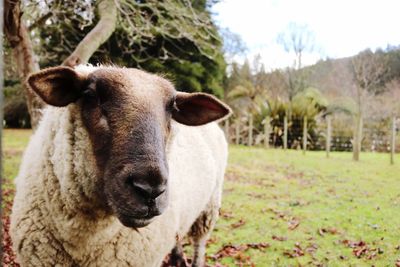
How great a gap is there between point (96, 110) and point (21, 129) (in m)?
11.7

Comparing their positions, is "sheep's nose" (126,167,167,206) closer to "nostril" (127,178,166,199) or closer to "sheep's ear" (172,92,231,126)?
"nostril" (127,178,166,199)

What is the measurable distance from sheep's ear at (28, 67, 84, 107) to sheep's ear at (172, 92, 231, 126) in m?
0.70

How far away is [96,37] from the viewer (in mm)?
6590

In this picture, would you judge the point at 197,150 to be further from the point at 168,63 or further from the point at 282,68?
the point at 168,63

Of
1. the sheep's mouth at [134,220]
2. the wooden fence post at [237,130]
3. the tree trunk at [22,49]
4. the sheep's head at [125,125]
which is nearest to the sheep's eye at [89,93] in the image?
the sheep's head at [125,125]

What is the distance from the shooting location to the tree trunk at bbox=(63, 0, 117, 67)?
6280mm

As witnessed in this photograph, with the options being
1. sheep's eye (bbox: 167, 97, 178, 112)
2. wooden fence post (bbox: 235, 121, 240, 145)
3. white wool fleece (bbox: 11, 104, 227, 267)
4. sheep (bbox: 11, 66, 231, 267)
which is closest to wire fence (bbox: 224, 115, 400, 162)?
wooden fence post (bbox: 235, 121, 240, 145)

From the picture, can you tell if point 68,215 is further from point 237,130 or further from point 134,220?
point 237,130

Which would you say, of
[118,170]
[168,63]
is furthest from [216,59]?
[118,170]

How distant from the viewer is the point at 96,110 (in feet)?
7.88

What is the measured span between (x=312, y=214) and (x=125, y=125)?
5.38m

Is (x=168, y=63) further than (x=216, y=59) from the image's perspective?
Yes

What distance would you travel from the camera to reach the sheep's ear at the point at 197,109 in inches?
113

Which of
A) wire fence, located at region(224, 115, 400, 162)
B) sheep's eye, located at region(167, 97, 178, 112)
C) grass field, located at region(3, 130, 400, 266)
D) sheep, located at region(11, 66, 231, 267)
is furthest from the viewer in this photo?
wire fence, located at region(224, 115, 400, 162)
